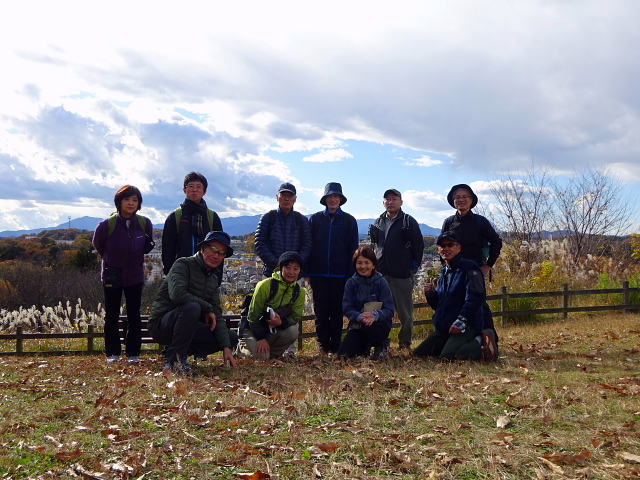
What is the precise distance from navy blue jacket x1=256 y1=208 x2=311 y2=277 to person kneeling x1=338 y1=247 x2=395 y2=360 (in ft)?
2.55

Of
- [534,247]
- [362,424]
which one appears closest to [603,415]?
[362,424]

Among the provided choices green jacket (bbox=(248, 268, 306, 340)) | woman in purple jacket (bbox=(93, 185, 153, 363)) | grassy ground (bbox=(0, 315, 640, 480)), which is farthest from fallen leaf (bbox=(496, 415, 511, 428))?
woman in purple jacket (bbox=(93, 185, 153, 363))

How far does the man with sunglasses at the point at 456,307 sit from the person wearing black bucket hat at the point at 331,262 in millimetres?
1139

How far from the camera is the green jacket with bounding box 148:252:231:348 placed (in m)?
5.81

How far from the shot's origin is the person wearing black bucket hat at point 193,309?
18.9ft

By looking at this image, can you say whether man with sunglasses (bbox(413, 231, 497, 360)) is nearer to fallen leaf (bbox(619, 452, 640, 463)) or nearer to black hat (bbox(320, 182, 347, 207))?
black hat (bbox(320, 182, 347, 207))

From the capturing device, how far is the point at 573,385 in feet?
15.9

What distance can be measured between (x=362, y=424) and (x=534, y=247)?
11953 millimetres

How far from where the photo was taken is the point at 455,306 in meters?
6.40

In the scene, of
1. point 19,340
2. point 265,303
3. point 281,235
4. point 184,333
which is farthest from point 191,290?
point 19,340

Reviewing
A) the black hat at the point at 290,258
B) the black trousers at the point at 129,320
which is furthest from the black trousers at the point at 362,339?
the black trousers at the point at 129,320

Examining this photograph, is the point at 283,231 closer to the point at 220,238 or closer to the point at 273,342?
the point at 220,238

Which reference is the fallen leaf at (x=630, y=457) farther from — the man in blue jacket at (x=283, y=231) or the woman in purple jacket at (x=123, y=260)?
the woman in purple jacket at (x=123, y=260)

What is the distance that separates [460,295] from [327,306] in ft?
5.68
